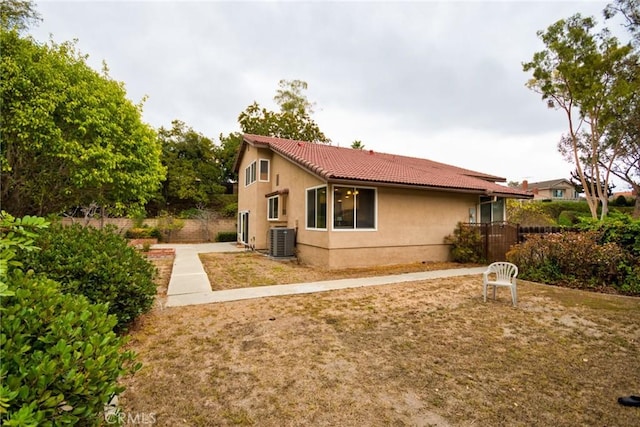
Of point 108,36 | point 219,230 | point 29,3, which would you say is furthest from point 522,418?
point 219,230

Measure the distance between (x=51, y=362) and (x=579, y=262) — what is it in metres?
10.4

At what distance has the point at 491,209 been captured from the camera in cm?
1371

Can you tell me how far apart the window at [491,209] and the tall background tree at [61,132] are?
13993 mm

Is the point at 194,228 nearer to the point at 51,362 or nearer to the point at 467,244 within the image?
the point at 467,244

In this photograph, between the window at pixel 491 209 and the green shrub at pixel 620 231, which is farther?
the window at pixel 491 209

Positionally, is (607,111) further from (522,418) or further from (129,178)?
(129,178)

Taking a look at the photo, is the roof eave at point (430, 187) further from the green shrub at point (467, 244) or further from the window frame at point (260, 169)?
the window frame at point (260, 169)

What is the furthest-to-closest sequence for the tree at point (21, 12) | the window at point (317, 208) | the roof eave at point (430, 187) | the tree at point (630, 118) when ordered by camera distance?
the tree at point (630, 118)
the tree at point (21, 12)
the window at point (317, 208)
the roof eave at point (430, 187)

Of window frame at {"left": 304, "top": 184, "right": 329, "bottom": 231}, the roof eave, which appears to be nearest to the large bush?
the roof eave

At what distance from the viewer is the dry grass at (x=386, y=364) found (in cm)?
261

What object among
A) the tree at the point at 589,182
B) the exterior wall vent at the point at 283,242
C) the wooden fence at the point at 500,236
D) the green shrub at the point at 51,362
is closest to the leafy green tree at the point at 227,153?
the exterior wall vent at the point at 283,242

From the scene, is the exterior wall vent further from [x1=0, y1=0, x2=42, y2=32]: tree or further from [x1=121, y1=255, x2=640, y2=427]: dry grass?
[x1=0, y1=0, x2=42, y2=32]: tree

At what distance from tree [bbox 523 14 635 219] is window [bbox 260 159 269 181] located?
60.0 feet

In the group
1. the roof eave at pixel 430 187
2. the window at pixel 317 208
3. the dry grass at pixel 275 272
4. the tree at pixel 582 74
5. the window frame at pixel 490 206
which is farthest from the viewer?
the tree at pixel 582 74
